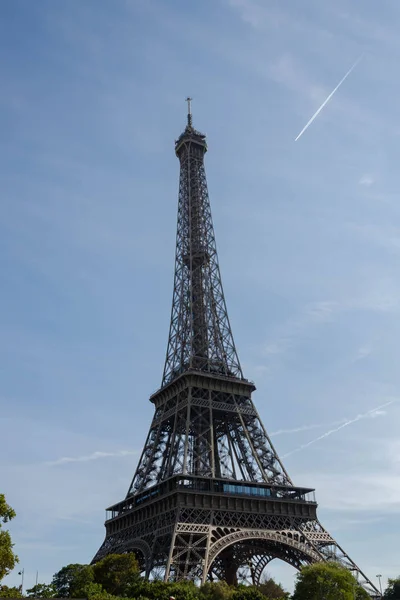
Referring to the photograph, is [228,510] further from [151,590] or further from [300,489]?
[151,590]

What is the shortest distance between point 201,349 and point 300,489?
78.2 ft

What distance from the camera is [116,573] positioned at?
65.2m

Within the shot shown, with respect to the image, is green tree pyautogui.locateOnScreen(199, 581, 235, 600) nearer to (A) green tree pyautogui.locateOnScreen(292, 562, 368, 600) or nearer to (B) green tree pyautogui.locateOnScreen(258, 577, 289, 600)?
(A) green tree pyautogui.locateOnScreen(292, 562, 368, 600)

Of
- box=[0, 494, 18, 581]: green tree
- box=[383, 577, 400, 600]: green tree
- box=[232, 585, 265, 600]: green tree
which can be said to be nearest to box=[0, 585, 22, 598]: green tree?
box=[0, 494, 18, 581]: green tree

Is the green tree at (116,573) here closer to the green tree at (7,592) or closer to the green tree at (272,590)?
the green tree at (7,592)

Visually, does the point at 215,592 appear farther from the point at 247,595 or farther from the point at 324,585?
the point at 324,585

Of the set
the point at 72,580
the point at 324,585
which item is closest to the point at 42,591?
the point at 72,580

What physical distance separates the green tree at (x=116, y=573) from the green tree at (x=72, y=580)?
3.66ft

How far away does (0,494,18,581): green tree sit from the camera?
45188 mm

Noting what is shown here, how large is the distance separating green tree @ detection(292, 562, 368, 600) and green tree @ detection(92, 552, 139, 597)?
16.9 m

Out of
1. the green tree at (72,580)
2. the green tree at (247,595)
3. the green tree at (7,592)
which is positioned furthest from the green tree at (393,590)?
the green tree at (7,592)

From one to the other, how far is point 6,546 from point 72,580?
2885 centimetres

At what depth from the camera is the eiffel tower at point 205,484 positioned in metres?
68.2

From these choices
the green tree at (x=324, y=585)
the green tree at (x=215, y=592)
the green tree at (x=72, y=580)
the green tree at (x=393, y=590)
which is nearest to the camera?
the green tree at (x=215, y=592)
